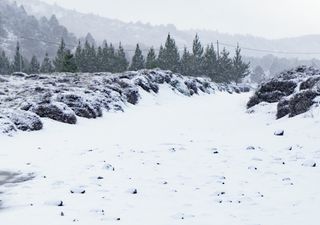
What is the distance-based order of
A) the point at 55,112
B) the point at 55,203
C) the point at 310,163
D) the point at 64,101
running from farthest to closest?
the point at 64,101 < the point at 55,112 < the point at 310,163 < the point at 55,203

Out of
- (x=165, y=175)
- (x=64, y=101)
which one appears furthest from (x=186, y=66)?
(x=165, y=175)

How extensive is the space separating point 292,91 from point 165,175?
1680 cm

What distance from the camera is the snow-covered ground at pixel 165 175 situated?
721 cm

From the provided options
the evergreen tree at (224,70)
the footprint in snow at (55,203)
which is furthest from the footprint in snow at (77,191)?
the evergreen tree at (224,70)

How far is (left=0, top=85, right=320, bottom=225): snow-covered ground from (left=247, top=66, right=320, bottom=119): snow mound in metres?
1.42

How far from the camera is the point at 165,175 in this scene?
10266 millimetres

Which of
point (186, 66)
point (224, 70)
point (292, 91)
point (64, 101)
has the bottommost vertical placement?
point (224, 70)

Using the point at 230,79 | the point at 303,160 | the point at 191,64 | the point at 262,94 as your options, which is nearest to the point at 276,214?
the point at 303,160

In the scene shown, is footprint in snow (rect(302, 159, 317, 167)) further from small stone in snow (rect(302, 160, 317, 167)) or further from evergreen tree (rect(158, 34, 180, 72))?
evergreen tree (rect(158, 34, 180, 72))

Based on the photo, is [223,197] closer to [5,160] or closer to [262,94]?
[5,160]

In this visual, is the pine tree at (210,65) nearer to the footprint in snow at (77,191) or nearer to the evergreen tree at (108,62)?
the evergreen tree at (108,62)

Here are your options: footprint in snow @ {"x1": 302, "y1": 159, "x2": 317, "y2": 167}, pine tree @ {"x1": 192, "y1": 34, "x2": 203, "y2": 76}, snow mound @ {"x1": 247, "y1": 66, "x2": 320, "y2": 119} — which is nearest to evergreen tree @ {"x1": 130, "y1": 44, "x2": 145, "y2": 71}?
pine tree @ {"x1": 192, "y1": 34, "x2": 203, "y2": 76}

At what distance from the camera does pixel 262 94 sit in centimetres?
2678

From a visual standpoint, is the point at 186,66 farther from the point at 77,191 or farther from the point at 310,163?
the point at 77,191
